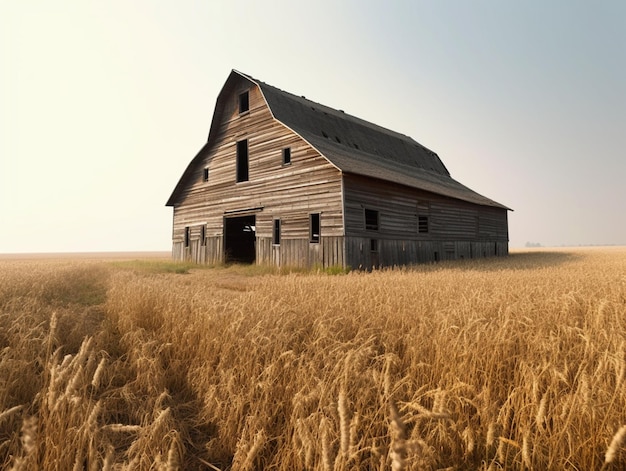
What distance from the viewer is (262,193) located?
20.0 metres

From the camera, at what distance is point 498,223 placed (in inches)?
1174

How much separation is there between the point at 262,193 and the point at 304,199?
3301mm

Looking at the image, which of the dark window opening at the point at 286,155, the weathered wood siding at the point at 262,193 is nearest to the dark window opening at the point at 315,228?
the weathered wood siding at the point at 262,193

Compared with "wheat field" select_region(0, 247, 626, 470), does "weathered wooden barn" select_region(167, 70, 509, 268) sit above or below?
above

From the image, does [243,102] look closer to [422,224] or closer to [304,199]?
[304,199]

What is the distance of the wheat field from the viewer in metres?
2.12

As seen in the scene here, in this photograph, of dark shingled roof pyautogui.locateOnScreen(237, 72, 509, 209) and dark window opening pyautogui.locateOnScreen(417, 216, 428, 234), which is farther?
dark window opening pyautogui.locateOnScreen(417, 216, 428, 234)

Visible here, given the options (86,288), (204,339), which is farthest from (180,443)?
(86,288)

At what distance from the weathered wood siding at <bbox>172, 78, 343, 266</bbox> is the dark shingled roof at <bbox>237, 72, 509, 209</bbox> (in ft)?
3.13

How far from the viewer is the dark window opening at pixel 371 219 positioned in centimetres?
1811

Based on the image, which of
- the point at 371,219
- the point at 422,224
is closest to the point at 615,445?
the point at 371,219

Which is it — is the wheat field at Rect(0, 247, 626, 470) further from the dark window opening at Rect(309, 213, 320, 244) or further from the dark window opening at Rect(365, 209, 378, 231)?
the dark window opening at Rect(365, 209, 378, 231)

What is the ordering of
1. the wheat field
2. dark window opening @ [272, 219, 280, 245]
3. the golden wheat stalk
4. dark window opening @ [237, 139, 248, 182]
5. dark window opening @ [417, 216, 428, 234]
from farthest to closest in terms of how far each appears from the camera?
dark window opening @ [237, 139, 248, 182], dark window opening @ [417, 216, 428, 234], dark window opening @ [272, 219, 280, 245], the wheat field, the golden wheat stalk

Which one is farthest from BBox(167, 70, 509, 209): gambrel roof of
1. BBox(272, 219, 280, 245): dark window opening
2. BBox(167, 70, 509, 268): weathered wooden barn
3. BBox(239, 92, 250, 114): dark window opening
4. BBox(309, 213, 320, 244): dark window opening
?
BBox(272, 219, 280, 245): dark window opening
